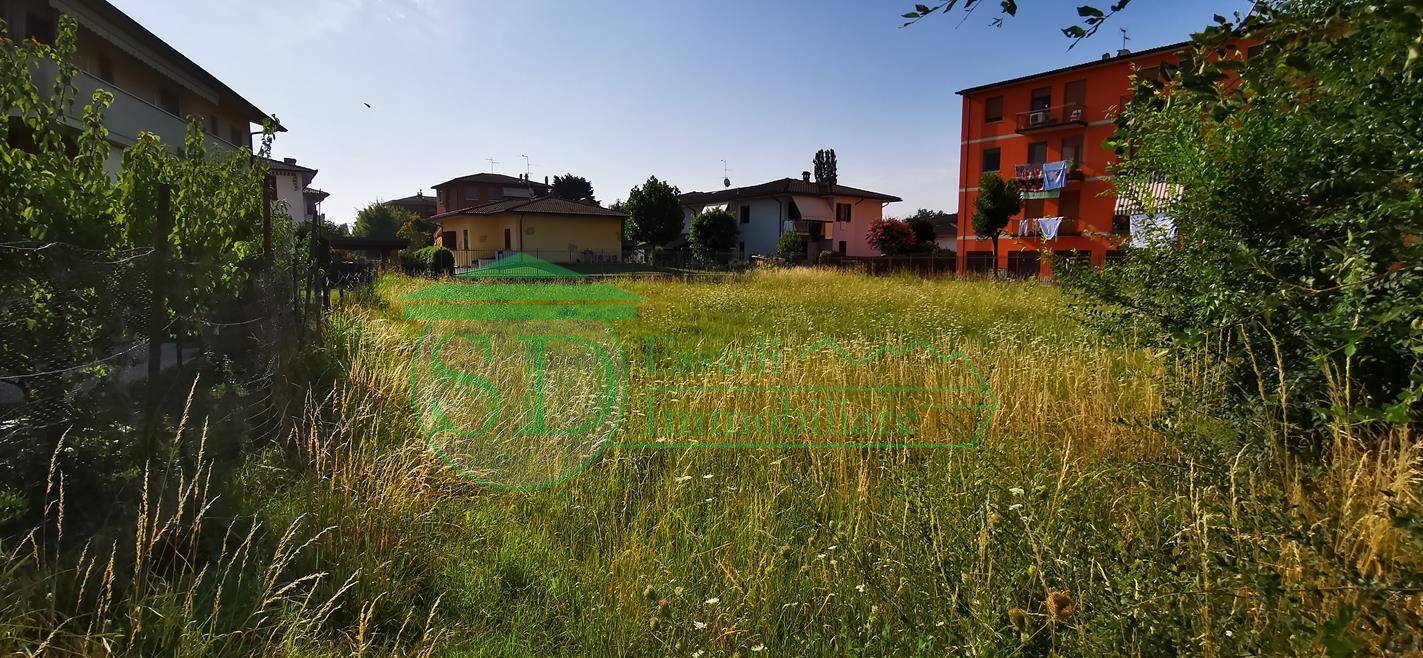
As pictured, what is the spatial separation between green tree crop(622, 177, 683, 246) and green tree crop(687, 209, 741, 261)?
1816mm

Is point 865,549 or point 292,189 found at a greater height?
point 292,189

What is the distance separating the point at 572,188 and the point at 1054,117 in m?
52.1

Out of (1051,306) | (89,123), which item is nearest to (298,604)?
(89,123)

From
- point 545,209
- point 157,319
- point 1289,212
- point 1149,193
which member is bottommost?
point 157,319

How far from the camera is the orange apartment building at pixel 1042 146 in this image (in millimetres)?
29984

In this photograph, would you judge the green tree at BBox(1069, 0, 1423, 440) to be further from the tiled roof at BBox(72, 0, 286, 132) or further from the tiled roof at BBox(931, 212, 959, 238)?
the tiled roof at BBox(931, 212, 959, 238)

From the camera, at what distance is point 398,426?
4719mm

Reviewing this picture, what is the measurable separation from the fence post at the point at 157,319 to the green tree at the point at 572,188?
70.3 meters

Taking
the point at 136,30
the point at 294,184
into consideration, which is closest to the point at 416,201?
the point at 294,184

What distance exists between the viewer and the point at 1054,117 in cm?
3206

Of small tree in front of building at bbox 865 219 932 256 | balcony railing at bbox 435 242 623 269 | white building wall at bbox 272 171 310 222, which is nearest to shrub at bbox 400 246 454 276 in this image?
balcony railing at bbox 435 242 623 269

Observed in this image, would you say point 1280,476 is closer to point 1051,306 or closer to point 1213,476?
point 1213,476

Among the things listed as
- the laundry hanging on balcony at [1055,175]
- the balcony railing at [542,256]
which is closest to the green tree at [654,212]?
the balcony railing at [542,256]

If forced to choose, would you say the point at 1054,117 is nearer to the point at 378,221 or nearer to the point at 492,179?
the point at 492,179
